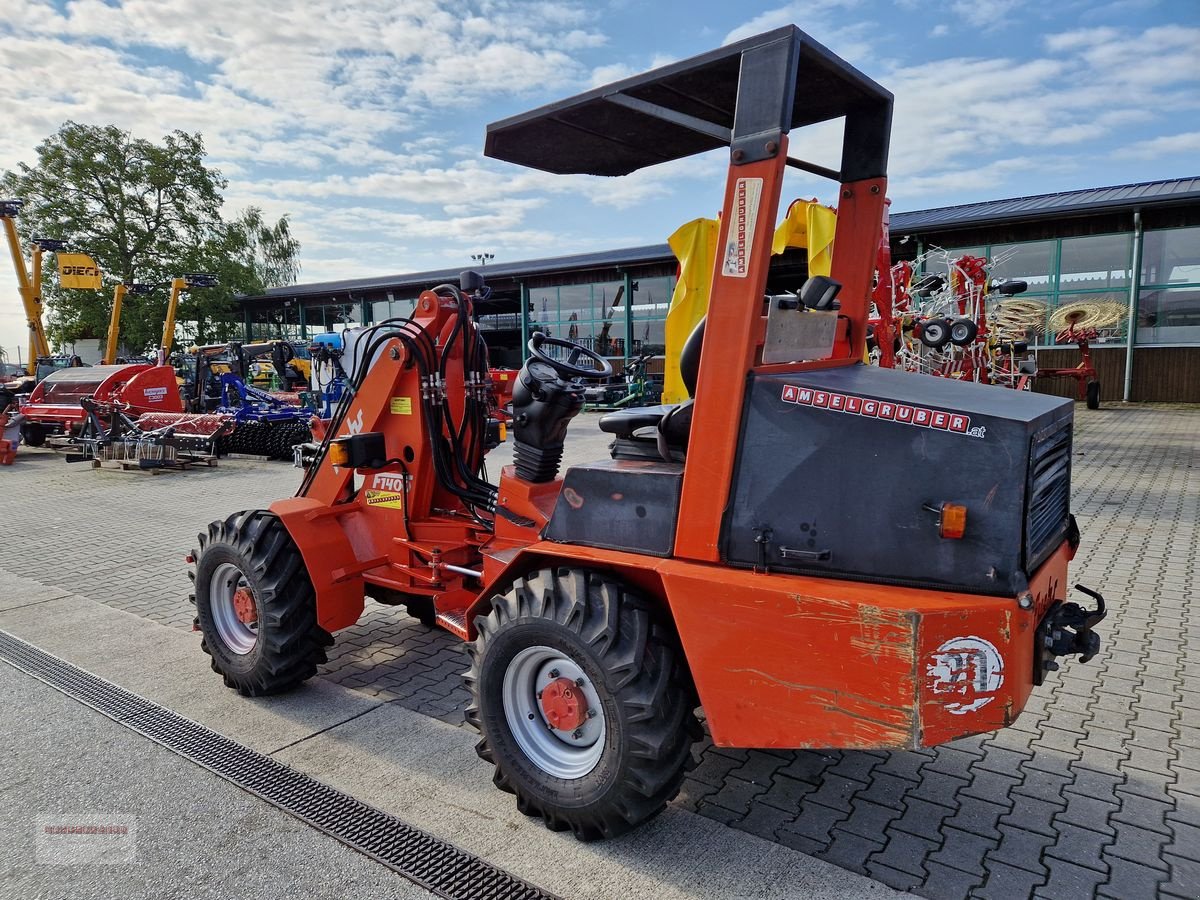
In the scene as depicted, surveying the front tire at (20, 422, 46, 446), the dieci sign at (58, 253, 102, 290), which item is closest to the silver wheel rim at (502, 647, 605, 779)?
the front tire at (20, 422, 46, 446)

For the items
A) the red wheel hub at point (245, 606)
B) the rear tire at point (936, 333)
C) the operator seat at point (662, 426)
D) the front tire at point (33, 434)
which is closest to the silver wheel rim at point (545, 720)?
the operator seat at point (662, 426)

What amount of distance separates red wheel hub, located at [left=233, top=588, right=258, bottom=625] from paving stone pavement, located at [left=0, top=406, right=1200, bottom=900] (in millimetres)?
590

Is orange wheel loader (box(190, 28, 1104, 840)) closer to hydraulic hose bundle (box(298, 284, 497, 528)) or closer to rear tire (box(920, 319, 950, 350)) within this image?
hydraulic hose bundle (box(298, 284, 497, 528))

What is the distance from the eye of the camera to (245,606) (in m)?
3.90

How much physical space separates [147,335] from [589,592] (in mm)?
39558

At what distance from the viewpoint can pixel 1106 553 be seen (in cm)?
625

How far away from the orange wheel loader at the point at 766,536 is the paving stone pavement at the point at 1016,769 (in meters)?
0.68

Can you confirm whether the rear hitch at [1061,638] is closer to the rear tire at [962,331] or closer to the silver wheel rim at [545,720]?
the silver wheel rim at [545,720]

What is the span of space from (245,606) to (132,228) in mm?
39362

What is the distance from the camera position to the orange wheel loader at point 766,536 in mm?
2119

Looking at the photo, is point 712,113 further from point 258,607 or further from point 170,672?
point 170,672

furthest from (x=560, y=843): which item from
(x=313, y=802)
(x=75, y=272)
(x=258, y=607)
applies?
(x=75, y=272)

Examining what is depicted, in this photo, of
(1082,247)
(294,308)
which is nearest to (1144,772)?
(1082,247)

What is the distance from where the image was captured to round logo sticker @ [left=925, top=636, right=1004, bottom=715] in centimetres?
207
